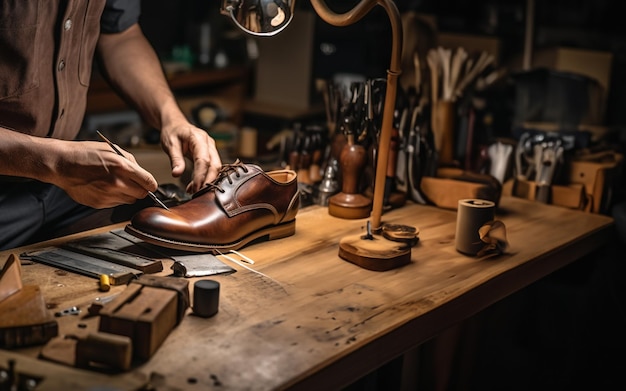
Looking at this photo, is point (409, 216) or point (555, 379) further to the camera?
point (555, 379)

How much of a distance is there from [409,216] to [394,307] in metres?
0.83

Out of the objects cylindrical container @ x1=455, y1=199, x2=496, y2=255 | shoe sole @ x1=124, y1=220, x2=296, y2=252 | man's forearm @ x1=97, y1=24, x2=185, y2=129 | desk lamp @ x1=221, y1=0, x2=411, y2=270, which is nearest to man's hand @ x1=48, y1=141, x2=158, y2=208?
shoe sole @ x1=124, y1=220, x2=296, y2=252

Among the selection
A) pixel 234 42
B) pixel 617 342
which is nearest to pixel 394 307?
pixel 617 342

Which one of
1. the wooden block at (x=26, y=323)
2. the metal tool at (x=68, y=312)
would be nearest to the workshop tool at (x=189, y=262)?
the metal tool at (x=68, y=312)

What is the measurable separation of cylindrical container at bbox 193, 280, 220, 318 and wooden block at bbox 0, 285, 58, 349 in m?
0.29

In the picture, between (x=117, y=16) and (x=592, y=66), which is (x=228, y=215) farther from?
(x=592, y=66)

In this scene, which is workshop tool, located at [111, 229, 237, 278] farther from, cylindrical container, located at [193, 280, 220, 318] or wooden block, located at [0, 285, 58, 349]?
wooden block, located at [0, 285, 58, 349]

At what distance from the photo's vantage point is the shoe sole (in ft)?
6.92

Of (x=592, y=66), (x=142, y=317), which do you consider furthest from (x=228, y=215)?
(x=592, y=66)

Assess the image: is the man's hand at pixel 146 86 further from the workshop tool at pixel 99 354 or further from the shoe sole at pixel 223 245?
the workshop tool at pixel 99 354

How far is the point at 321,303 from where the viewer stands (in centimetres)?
192

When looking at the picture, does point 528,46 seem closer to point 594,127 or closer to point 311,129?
point 594,127

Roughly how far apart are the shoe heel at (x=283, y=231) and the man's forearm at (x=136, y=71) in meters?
0.58

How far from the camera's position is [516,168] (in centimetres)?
312
